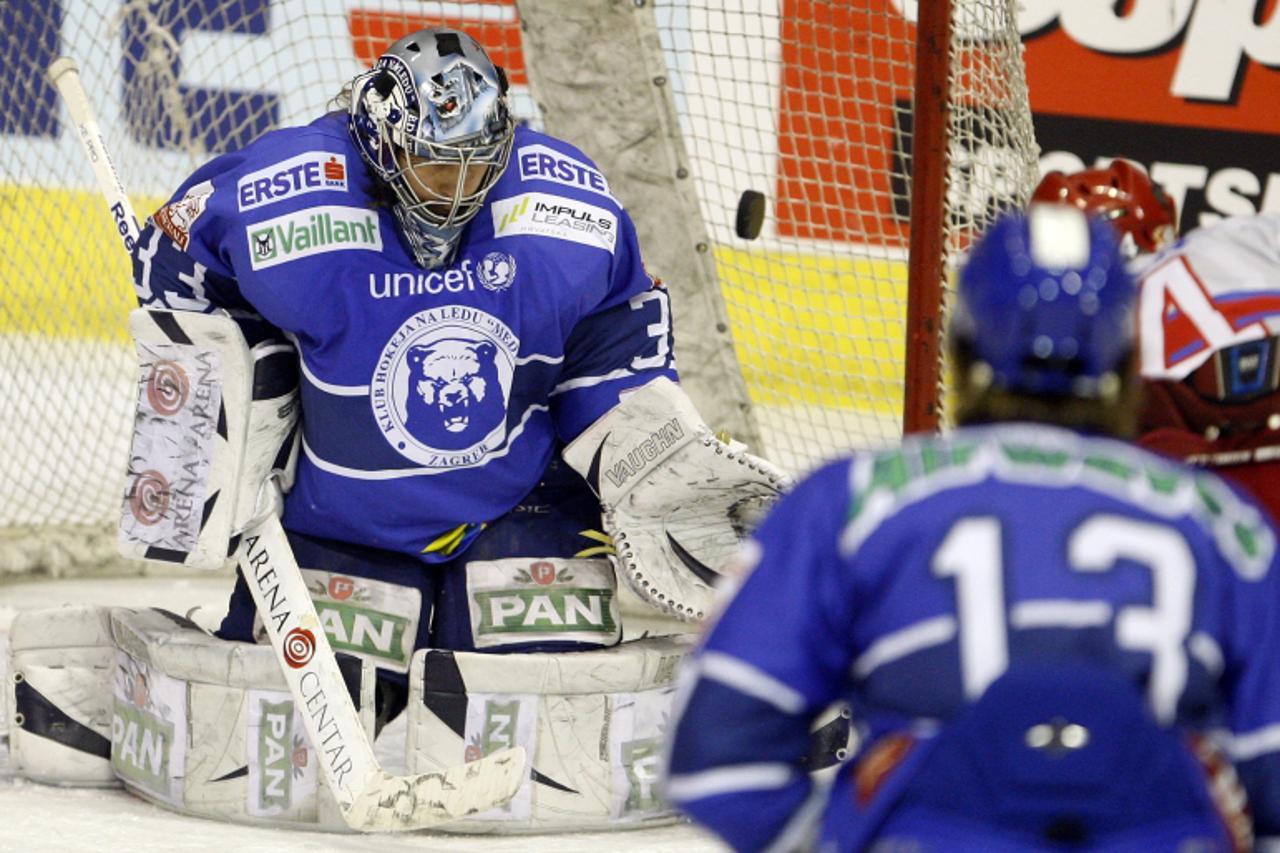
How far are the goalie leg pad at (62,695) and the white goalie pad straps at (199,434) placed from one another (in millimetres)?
264

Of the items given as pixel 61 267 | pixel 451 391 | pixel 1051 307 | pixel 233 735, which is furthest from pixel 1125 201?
pixel 61 267

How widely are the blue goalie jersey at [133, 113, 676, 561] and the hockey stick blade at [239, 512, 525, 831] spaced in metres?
0.20

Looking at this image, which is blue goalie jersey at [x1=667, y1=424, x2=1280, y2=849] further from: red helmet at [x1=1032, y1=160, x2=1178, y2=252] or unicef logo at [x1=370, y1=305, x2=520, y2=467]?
unicef logo at [x1=370, y1=305, x2=520, y2=467]

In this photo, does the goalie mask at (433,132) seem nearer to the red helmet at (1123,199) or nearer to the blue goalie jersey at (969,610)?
the red helmet at (1123,199)

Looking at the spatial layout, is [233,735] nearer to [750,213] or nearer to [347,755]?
[347,755]

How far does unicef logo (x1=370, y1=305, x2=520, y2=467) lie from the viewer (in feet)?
8.89

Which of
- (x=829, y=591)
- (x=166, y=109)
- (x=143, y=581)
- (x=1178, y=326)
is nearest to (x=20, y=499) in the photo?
(x=143, y=581)

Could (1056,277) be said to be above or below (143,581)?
above

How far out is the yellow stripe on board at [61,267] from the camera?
14.2ft

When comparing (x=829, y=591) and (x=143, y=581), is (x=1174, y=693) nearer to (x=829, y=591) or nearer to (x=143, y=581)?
(x=829, y=591)

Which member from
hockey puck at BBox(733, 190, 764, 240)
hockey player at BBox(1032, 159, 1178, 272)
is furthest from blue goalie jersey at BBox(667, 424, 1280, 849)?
hockey puck at BBox(733, 190, 764, 240)

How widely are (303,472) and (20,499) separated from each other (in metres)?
1.89

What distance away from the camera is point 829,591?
4.16ft

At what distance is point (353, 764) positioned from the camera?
258cm
